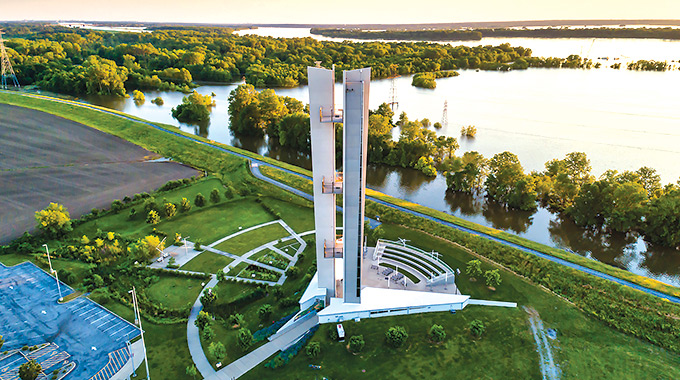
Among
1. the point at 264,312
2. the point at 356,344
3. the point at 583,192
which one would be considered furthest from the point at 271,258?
the point at 583,192

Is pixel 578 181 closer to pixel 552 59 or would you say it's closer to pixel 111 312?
pixel 111 312

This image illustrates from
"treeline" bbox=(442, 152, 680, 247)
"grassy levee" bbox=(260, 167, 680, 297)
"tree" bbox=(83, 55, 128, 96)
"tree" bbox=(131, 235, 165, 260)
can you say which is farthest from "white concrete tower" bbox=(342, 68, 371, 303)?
"tree" bbox=(83, 55, 128, 96)

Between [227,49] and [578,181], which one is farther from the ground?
[227,49]

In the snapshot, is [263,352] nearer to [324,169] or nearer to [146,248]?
[324,169]

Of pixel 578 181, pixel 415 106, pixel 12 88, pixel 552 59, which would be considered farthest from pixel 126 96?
pixel 552 59

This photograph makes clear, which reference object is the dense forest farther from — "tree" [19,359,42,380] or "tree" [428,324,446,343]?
"tree" [428,324,446,343]
